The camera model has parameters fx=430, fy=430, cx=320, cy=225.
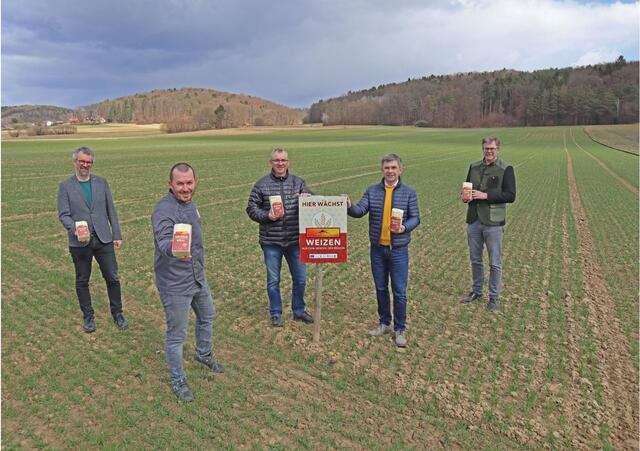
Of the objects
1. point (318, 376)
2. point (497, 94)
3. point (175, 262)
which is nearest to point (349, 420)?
point (318, 376)

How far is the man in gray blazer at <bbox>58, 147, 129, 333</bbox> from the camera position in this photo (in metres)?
5.55

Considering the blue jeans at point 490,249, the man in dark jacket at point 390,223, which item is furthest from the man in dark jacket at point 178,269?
the blue jeans at point 490,249

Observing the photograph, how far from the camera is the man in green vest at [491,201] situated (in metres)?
6.60

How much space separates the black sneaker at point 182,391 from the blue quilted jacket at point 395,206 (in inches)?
110

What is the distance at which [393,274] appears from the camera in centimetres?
575

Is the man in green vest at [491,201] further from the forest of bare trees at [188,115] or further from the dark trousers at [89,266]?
the forest of bare trees at [188,115]

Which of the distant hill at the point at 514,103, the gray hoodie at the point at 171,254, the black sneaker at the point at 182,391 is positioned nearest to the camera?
the gray hoodie at the point at 171,254

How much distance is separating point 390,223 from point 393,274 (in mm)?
758

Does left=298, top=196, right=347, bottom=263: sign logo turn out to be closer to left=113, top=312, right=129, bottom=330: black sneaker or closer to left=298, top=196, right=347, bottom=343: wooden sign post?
left=298, top=196, right=347, bottom=343: wooden sign post

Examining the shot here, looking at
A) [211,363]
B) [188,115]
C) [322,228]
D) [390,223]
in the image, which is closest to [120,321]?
[211,363]

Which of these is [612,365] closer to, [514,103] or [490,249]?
[490,249]

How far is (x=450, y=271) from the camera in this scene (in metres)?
9.20

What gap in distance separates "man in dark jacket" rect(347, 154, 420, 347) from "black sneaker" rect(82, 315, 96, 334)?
3.98 meters

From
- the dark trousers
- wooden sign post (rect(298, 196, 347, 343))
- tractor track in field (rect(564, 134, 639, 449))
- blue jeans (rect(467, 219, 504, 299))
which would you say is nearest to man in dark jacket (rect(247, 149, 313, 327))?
wooden sign post (rect(298, 196, 347, 343))
